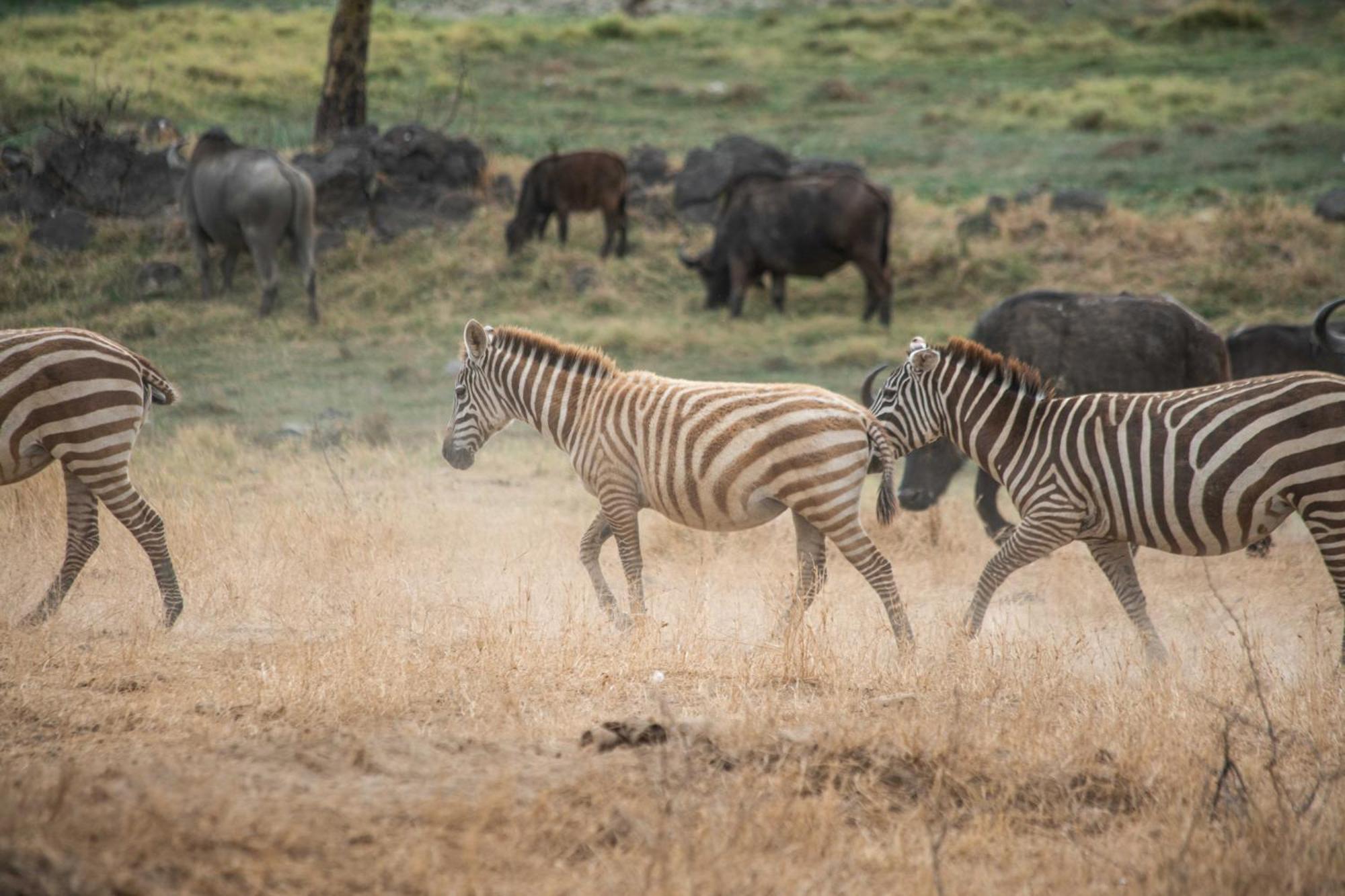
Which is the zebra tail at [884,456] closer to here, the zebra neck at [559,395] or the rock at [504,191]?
the zebra neck at [559,395]

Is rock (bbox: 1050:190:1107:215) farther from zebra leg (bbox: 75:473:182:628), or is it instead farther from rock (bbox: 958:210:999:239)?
zebra leg (bbox: 75:473:182:628)

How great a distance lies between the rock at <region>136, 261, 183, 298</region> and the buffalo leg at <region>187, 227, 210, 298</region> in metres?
0.33

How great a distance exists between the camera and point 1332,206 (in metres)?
17.7

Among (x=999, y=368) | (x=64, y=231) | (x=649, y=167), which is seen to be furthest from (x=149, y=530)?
(x=649, y=167)

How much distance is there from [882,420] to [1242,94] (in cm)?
2365

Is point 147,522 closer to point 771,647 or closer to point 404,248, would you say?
point 771,647

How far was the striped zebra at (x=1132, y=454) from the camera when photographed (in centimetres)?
621

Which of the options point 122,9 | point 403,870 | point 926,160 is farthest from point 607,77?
point 403,870

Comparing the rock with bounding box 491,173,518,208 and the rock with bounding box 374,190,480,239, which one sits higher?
the rock with bounding box 491,173,518,208

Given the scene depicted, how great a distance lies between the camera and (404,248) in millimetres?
17578

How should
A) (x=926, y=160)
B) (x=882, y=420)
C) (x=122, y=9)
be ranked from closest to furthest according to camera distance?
(x=882, y=420), (x=926, y=160), (x=122, y=9)

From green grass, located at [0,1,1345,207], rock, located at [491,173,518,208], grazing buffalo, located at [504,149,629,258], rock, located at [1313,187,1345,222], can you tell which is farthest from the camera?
green grass, located at [0,1,1345,207]

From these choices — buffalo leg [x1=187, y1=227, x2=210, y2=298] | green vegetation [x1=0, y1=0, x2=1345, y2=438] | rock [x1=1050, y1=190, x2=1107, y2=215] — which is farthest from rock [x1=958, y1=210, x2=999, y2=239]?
buffalo leg [x1=187, y1=227, x2=210, y2=298]

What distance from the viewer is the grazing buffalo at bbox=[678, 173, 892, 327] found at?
1675cm
